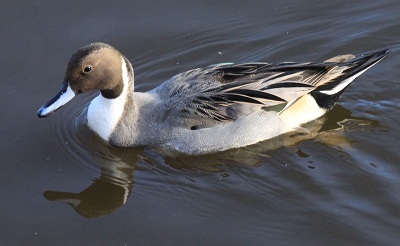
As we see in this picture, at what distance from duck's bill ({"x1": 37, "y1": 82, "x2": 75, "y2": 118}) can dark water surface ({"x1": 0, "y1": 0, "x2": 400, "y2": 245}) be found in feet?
1.76

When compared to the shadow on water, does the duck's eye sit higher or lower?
higher

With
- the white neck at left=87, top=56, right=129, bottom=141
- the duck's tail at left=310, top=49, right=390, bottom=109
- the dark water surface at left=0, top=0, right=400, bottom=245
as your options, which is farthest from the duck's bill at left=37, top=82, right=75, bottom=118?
the duck's tail at left=310, top=49, right=390, bottom=109

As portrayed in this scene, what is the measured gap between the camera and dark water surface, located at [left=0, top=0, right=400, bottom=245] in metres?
7.24

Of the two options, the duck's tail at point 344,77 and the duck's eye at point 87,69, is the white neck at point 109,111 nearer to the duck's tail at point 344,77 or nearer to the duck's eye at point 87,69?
the duck's eye at point 87,69

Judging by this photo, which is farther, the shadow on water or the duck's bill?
the duck's bill

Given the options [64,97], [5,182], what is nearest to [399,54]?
[64,97]

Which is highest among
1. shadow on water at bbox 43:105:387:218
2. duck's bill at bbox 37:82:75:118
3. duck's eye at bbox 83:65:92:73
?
duck's eye at bbox 83:65:92:73

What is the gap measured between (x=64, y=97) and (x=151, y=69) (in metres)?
1.75

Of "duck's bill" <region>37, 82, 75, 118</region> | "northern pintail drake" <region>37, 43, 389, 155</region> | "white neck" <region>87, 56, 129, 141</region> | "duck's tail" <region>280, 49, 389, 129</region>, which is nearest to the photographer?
"duck's bill" <region>37, 82, 75, 118</region>

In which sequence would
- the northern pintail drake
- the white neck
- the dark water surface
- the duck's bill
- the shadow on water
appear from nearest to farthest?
the dark water surface, the shadow on water, the duck's bill, the northern pintail drake, the white neck

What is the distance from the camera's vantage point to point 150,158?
323 inches

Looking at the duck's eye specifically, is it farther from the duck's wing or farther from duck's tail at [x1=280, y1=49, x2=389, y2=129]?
duck's tail at [x1=280, y1=49, x2=389, y2=129]

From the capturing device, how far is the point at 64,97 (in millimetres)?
8008

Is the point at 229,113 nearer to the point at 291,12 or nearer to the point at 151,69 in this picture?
the point at 151,69
